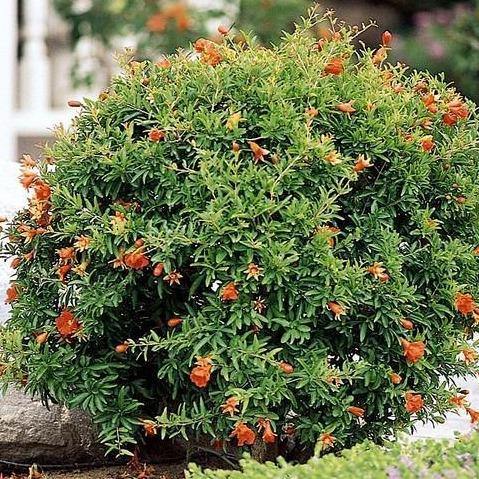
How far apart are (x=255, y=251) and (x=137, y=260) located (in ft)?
1.20

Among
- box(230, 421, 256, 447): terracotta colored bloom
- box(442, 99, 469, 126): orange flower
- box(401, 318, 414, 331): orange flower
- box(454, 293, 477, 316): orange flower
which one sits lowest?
box(230, 421, 256, 447): terracotta colored bloom

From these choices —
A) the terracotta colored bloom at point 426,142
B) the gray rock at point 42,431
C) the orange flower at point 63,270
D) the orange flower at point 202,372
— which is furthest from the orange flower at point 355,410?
the gray rock at point 42,431

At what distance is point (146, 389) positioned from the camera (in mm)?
4062

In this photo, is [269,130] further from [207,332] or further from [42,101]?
[42,101]

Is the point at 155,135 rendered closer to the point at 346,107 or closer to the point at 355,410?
the point at 346,107

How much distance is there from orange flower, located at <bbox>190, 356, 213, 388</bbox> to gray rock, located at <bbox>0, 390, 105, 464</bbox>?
1.00 meters

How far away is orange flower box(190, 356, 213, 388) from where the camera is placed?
346cm

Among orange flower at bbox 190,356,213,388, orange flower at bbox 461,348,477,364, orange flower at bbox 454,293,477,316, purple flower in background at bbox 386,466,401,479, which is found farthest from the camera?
orange flower at bbox 461,348,477,364

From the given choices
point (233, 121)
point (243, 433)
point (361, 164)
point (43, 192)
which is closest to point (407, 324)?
point (361, 164)

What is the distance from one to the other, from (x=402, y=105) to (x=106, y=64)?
634 centimetres

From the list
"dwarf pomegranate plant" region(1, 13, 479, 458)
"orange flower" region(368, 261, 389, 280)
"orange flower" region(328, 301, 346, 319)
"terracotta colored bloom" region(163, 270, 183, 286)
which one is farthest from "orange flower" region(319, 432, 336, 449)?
"terracotta colored bloom" region(163, 270, 183, 286)

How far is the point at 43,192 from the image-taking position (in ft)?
12.7

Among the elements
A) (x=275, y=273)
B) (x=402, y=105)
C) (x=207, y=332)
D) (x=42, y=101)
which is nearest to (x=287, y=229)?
(x=275, y=273)

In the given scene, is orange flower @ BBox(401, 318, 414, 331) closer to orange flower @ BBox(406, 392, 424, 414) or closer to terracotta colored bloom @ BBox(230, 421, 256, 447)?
orange flower @ BBox(406, 392, 424, 414)
